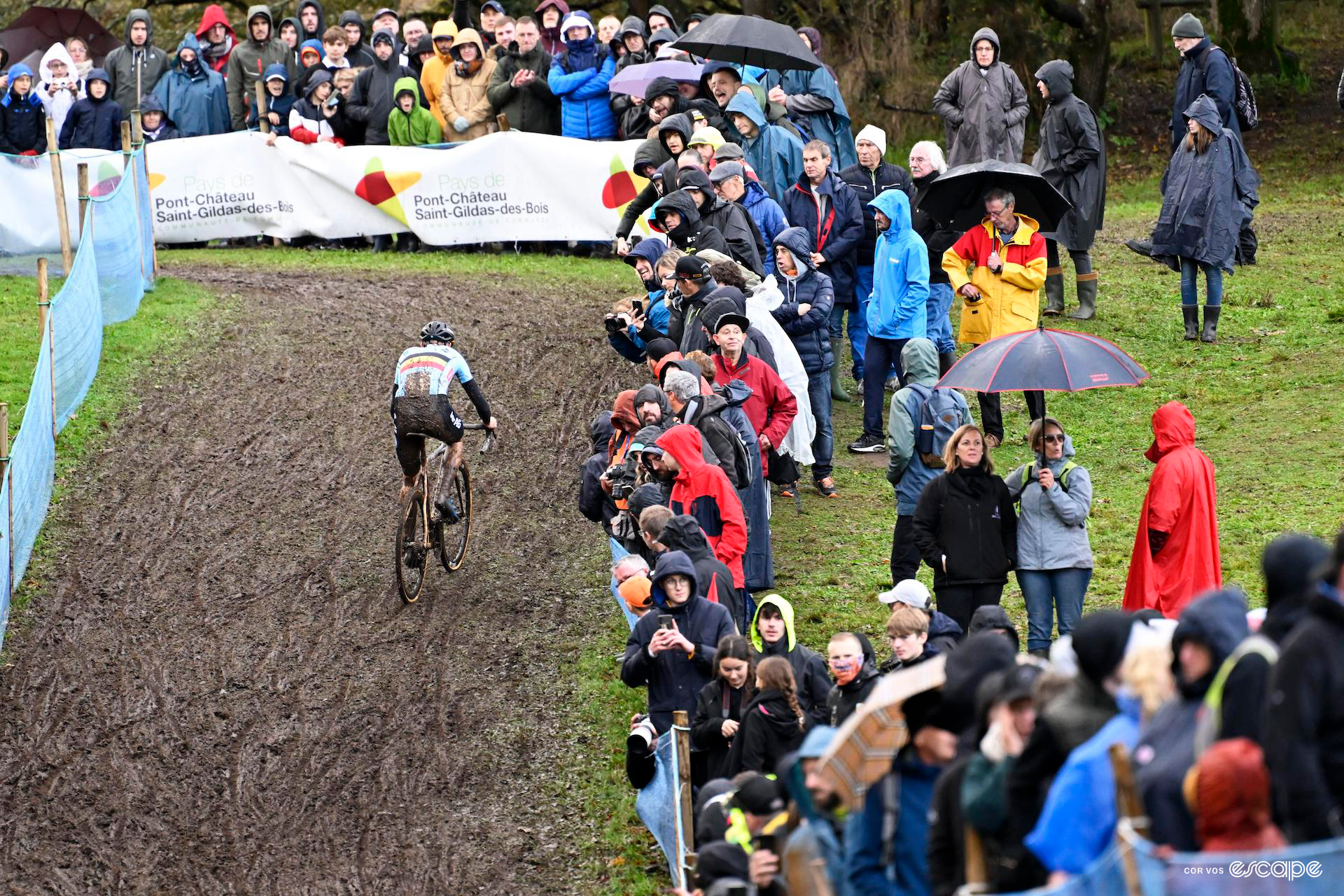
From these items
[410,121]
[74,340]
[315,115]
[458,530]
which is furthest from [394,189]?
[458,530]

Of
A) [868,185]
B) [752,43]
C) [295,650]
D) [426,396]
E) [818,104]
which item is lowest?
[295,650]

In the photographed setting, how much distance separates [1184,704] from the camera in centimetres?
501

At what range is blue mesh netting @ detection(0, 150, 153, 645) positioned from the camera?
13.2 metres

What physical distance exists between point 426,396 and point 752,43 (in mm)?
6802

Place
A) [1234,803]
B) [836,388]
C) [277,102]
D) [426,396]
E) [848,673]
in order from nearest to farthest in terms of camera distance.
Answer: [1234,803], [848,673], [426,396], [836,388], [277,102]

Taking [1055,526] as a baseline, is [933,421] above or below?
above

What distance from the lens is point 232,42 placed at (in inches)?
975

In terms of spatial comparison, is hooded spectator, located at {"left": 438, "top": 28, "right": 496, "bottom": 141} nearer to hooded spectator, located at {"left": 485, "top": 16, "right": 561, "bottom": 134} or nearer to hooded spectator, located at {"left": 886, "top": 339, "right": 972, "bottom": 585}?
hooded spectator, located at {"left": 485, "top": 16, "right": 561, "bottom": 134}

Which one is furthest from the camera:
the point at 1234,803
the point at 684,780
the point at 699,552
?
the point at 699,552

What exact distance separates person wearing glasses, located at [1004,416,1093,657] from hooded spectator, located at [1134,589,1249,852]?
5019 millimetres

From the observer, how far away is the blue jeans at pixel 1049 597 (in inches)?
404

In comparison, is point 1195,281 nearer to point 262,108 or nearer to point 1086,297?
point 1086,297

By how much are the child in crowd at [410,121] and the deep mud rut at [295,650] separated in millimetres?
4772

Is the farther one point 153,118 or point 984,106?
point 153,118
